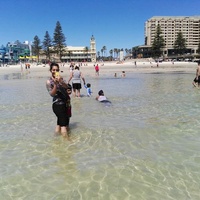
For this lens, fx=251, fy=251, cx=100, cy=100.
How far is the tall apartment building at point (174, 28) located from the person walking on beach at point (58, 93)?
162772 millimetres

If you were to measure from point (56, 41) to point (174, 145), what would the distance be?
99676 mm

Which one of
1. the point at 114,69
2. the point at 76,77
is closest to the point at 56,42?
the point at 114,69

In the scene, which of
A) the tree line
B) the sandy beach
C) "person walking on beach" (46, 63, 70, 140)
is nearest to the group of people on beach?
"person walking on beach" (46, 63, 70, 140)

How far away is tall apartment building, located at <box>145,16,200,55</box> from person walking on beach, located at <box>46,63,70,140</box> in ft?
534

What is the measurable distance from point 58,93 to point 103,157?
5.19 ft

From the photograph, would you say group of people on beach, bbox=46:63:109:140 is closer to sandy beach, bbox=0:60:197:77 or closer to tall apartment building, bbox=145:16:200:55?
sandy beach, bbox=0:60:197:77

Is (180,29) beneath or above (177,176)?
above

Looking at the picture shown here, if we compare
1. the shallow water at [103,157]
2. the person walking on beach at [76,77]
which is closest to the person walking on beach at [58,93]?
the shallow water at [103,157]

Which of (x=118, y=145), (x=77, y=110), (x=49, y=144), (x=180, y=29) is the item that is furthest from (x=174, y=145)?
(x=180, y=29)

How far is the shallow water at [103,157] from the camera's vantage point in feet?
11.8

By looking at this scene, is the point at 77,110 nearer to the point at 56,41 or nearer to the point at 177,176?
the point at 177,176

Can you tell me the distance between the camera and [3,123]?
742 centimetres

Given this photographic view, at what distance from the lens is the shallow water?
3.60 metres

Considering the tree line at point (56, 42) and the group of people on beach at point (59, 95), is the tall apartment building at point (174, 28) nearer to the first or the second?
the tree line at point (56, 42)
